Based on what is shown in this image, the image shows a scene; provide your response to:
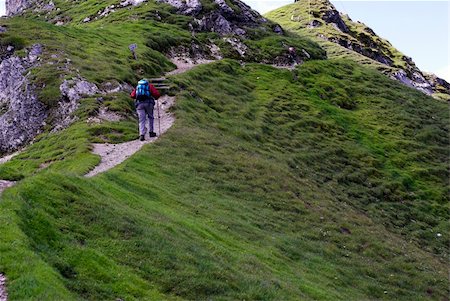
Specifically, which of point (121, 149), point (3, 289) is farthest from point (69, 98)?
point (3, 289)

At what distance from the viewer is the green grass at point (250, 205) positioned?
17625mm

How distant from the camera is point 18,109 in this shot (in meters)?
51.5

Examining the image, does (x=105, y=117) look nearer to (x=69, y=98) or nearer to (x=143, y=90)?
(x=69, y=98)

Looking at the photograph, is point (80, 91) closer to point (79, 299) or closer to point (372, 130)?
point (79, 299)

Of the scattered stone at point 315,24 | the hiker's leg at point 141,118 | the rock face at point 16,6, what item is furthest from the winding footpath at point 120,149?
the scattered stone at point 315,24

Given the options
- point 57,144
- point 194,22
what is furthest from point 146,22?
point 57,144

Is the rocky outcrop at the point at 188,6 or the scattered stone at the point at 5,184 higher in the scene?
the rocky outcrop at the point at 188,6

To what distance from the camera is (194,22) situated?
334ft

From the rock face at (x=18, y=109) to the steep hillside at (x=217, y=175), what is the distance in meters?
0.38

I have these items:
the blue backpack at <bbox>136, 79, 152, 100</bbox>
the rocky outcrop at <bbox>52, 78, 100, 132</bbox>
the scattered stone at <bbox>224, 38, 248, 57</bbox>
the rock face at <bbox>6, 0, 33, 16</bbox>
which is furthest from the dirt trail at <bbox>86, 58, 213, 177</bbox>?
the rock face at <bbox>6, 0, 33, 16</bbox>

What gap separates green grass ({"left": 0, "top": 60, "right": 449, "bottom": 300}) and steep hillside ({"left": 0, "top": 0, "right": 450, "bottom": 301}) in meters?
0.12

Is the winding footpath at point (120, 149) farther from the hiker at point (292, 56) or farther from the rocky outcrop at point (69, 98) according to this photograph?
the hiker at point (292, 56)

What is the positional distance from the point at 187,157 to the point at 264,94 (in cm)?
3866

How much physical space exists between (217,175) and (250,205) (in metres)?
4.48
